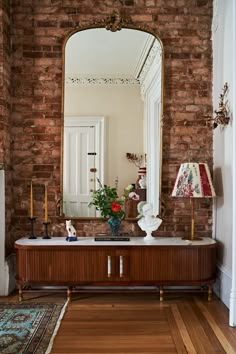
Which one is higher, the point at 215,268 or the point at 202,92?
the point at 202,92

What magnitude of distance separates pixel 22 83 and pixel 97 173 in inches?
46.3

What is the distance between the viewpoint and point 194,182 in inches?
136

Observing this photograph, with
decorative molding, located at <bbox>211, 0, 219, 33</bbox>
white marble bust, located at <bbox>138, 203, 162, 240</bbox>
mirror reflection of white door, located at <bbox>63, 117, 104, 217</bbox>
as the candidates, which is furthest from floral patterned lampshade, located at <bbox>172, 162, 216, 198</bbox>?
decorative molding, located at <bbox>211, 0, 219, 33</bbox>

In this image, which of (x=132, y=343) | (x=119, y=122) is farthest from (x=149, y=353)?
(x=119, y=122)

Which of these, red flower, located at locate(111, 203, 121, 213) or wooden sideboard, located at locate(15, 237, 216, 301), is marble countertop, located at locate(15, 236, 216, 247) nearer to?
wooden sideboard, located at locate(15, 237, 216, 301)

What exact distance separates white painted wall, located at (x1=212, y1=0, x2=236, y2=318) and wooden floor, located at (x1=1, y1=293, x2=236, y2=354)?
389 mm

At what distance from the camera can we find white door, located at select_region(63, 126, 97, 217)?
382 centimetres

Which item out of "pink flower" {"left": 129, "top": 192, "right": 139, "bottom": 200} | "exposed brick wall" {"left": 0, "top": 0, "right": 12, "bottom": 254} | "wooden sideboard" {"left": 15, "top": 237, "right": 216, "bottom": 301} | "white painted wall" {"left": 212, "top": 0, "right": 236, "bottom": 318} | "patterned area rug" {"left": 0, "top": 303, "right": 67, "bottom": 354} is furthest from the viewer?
"pink flower" {"left": 129, "top": 192, "right": 139, "bottom": 200}

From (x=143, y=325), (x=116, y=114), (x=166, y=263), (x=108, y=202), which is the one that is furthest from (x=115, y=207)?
(x=143, y=325)

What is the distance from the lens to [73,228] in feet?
11.8

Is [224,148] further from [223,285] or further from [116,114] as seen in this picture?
[223,285]

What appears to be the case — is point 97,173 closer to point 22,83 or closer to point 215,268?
point 22,83

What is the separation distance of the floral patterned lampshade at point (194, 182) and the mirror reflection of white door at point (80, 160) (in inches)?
32.0

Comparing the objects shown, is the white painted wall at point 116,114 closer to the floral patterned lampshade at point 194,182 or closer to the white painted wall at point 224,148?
the floral patterned lampshade at point 194,182
